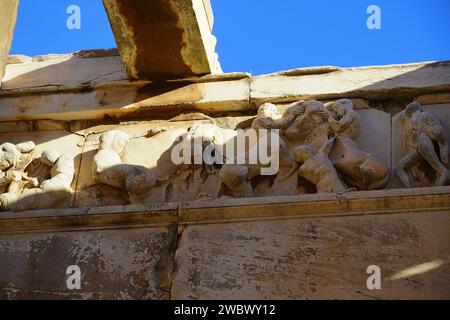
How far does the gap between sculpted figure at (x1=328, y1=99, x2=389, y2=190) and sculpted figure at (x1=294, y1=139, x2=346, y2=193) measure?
0.27 ft

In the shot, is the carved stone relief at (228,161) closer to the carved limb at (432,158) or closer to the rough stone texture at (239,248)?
the carved limb at (432,158)

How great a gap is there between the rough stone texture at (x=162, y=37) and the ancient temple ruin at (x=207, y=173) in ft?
0.03

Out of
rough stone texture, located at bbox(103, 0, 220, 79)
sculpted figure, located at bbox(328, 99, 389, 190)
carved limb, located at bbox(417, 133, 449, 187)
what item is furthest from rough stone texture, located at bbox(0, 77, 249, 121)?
carved limb, located at bbox(417, 133, 449, 187)

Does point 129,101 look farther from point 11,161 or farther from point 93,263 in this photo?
point 93,263

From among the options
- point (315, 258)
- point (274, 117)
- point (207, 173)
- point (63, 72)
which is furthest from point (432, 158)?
point (63, 72)

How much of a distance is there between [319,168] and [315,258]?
2.17 feet

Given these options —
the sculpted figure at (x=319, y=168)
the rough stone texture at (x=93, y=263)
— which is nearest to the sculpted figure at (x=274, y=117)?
the sculpted figure at (x=319, y=168)

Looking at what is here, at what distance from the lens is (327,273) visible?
4.38m

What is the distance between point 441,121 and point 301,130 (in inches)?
35.3

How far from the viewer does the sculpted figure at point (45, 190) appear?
5168 millimetres

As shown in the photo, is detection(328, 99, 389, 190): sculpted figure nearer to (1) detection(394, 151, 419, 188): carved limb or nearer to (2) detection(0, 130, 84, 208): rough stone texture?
(1) detection(394, 151, 419, 188): carved limb
